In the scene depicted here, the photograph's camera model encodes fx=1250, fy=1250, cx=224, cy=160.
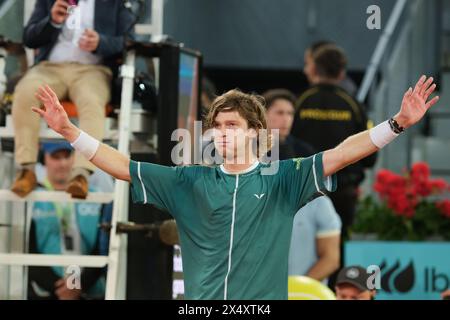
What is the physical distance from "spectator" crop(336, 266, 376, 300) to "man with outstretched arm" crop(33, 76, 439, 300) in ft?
8.07

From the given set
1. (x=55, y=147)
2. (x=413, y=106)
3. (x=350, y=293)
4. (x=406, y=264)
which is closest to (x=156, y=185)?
(x=413, y=106)

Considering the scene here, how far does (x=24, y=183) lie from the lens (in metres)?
7.34

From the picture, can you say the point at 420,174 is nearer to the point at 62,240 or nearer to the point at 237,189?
the point at 62,240

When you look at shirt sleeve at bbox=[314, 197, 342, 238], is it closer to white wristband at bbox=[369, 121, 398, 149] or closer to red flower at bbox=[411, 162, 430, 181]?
red flower at bbox=[411, 162, 430, 181]

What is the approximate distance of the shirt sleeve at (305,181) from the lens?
201 inches

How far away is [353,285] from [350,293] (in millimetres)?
55

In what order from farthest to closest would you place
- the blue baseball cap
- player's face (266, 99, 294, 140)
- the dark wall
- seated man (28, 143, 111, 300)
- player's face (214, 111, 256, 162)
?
the dark wall < player's face (266, 99, 294, 140) < the blue baseball cap < seated man (28, 143, 111, 300) < player's face (214, 111, 256, 162)

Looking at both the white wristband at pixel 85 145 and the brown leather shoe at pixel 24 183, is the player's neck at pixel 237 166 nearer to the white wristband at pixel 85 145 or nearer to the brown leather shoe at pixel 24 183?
the white wristband at pixel 85 145

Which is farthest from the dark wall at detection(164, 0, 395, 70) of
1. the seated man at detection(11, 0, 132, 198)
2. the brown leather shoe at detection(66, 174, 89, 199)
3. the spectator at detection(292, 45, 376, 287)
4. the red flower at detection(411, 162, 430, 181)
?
the brown leather shoe at detection(66, 174, 89, 199)

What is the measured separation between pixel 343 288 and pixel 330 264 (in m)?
0.89

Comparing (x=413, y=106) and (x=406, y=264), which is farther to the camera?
(x=406, y=264)

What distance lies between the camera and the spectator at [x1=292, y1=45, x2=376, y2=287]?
30.9 feet

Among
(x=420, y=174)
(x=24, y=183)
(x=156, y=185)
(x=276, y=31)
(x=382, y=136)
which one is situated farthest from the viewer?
(x=276, y=31)
